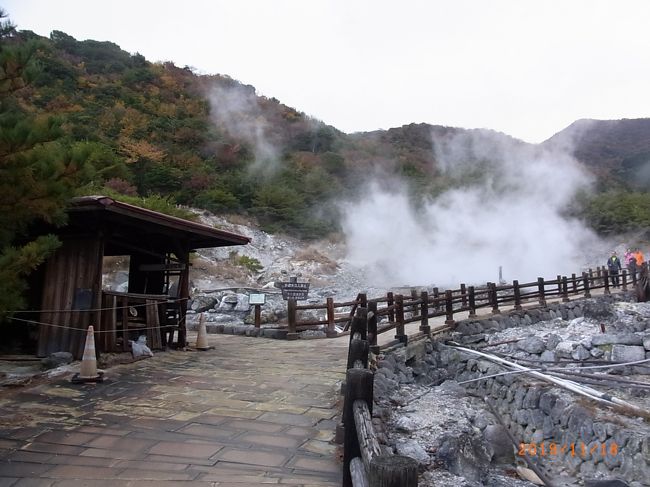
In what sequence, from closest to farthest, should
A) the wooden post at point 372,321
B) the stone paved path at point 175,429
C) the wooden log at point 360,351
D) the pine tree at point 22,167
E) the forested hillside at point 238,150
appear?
the stone paved path at point 175,429
the pine tree at point 22,167
the wooden log at point 360,351
the wooden post at point 372,321
the forested hillside at point 238,150

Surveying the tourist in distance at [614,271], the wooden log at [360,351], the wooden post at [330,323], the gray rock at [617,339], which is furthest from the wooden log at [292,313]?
the tourist in distance at [614,271]

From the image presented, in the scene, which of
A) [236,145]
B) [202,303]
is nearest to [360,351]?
[202,303]

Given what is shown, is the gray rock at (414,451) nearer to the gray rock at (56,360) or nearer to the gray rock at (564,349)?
the gray rock at (56,360)

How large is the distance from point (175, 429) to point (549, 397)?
488 centimetres

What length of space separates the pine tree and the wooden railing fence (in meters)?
2.60

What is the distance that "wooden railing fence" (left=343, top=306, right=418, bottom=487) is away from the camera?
1.39 metres

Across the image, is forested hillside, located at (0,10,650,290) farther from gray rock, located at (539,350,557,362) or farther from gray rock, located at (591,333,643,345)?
gray rock, located at (591,333,643,345)

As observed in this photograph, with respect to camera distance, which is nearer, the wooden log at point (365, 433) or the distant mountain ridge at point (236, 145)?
the wooden log at point (365, 433)

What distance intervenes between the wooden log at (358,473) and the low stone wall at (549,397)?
260 centimetres

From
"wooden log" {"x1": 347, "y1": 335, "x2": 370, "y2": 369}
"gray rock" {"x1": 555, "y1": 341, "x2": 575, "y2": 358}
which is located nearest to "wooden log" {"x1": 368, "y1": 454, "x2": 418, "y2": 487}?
"wooden log" {"x1": 347, "y1": 335, "x2": 370, "y2": 369}

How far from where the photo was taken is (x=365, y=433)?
206 cm

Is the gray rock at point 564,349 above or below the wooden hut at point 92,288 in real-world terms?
below

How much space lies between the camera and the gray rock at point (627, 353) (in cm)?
767

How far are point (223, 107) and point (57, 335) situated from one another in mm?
36021
